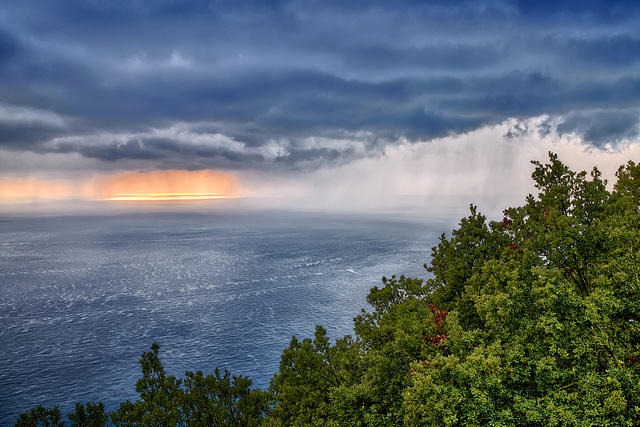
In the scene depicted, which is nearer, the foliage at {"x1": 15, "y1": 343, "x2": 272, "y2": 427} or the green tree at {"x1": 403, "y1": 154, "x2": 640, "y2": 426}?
the green tree at {"x1": 403, "y1": 154, "x2": 640, "y2": 426}

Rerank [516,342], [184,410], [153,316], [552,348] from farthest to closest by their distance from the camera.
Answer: [153,316] < [184,410] < [516,342] < [552,348]

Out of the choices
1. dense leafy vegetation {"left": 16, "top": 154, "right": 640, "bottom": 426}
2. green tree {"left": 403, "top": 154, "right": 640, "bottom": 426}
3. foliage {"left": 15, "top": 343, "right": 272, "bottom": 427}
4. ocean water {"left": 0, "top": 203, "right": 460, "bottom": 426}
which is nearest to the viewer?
green tree {"left": 403, "top": 154, "right": 640, "bottom": 426}

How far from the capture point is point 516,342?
1783cm

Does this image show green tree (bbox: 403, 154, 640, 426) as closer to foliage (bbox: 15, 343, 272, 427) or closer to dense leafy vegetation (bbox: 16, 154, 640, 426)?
dense leafy vegetation (bbox: 16, 154, 640, 426)

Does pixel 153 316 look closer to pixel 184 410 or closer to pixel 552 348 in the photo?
pixel 184 410

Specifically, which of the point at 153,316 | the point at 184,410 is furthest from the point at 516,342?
the point at 153,316

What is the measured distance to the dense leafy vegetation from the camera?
16016 mm

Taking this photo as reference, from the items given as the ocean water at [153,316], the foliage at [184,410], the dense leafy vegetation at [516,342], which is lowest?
the ocean water at [153,316]

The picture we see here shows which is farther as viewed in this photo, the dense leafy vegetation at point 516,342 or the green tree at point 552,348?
the dense leafy vegetation at point 516,342

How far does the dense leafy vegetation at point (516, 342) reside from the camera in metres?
16.0

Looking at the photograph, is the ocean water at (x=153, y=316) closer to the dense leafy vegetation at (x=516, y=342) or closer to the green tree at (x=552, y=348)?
the dense leafy vegetation at (x=516, y=342)

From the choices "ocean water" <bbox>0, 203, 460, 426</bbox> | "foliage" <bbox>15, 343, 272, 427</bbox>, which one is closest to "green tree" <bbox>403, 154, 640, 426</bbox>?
"foliage" <bbox>15, 343, 272, 427</bbox>

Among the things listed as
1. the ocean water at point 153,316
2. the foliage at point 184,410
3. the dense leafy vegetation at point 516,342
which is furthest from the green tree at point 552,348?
the ocean water at point 153,316

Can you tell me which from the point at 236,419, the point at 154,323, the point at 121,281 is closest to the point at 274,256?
the point at 121,281
